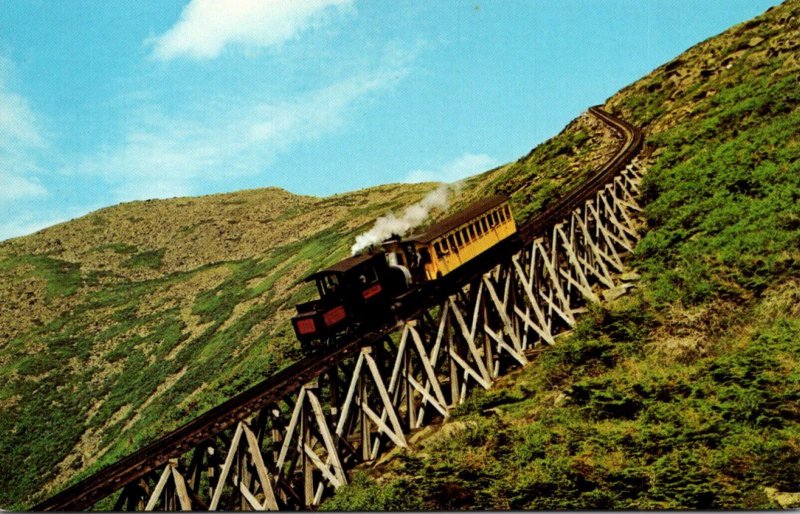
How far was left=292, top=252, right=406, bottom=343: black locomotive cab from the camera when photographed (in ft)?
50.9

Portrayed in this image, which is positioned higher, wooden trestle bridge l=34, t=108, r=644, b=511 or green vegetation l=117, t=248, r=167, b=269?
green vegetation l=117, t=248, r=167, b=269

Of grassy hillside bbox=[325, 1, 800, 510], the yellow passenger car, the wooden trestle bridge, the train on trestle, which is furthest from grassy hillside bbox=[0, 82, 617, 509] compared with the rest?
the train on trestle

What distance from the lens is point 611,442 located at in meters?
9.45

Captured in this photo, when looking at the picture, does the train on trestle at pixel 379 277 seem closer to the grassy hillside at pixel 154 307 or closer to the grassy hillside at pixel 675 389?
the grassy hillside at pixel 675 389

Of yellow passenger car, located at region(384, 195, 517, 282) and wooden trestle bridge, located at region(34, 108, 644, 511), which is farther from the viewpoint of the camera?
yellow passenger car, located at region(384, 195, 517, 282)

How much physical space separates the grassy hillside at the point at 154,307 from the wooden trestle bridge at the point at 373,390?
10713 mm

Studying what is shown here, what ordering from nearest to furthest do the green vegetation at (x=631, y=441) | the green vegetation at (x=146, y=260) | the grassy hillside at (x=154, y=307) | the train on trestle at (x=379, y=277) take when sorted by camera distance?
the green vegetation at (x=631, y=441), the train on trestle at (x=379, y=277), the grassy hillside at (x=154, y=307), the green vegetation at (x=146, y=260)

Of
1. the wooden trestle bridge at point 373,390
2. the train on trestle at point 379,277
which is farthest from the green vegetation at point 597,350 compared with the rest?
the train on trestle at point 379,277

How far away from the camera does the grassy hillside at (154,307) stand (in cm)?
3456

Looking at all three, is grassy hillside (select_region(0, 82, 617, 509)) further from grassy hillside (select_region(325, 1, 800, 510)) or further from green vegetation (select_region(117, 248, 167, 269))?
grassy hillside (select_region(325, 1, 800, 510))

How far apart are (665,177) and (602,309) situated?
38.8 feet

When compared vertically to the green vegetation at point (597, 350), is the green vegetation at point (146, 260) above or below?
above

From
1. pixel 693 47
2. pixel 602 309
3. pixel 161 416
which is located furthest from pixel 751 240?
pixel 693 47

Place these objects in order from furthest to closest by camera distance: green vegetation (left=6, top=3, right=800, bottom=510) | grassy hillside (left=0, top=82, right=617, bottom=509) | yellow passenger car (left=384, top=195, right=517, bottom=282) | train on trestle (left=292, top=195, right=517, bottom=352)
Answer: grassy hillside (left=0, top=82, right=617, bottom=509) < yellow passenger car (left=384, top=195, right=517, bottom=282) < train on trestle (left=292, top=195, right=517, bottom=352) < green vegetation (left=6, top=3, right=800, bottom=510)
